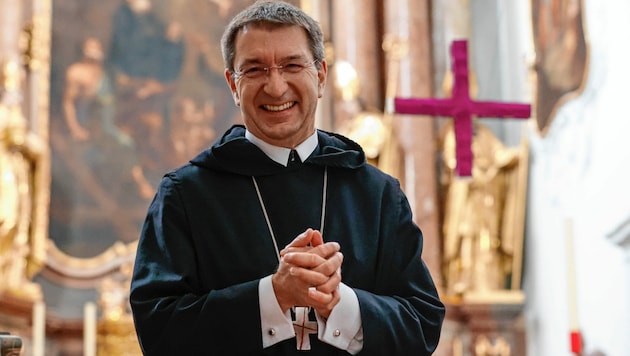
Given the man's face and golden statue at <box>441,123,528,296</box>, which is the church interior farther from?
the man's face

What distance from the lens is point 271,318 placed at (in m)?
2.20

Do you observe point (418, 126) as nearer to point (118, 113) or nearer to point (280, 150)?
point (118, 113)

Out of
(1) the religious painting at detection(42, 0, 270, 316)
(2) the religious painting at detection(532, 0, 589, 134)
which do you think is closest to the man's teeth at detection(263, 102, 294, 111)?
(2) the religious painting at detection(532, 0, 589, 134)

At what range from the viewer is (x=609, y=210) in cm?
679

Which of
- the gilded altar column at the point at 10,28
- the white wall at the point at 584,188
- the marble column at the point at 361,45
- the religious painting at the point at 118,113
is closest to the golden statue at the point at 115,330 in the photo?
the religious painting at the point at 118,113

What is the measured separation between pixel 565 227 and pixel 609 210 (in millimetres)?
969

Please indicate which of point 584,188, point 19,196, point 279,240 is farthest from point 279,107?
point 19,196

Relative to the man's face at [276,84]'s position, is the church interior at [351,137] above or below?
above

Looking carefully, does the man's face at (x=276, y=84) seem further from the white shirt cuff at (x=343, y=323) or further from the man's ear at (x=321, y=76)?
the white shirt cuff at (x=343, y=323)

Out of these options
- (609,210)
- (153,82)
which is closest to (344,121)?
(153,82)

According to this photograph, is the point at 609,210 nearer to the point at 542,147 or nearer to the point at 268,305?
the point at 542,147

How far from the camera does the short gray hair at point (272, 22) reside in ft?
7.73

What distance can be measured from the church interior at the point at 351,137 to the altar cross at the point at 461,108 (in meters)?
0.93

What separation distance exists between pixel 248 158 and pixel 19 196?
7.44 m
